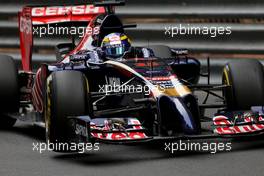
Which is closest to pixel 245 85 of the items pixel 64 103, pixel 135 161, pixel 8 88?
pixel 135 161

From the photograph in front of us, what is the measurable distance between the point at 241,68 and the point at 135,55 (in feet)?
3.88

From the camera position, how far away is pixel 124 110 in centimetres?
934

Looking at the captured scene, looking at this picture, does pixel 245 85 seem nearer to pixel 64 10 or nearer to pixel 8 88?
pixel 8 88

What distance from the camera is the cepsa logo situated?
11.7m

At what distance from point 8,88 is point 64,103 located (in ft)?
6.85

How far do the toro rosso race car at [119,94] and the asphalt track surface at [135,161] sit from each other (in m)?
0.19

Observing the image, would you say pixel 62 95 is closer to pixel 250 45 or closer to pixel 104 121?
pixel 104 121

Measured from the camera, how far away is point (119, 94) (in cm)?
934

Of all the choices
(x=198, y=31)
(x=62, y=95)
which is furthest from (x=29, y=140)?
(x=198, y=31)

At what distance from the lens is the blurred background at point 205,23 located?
1347cm

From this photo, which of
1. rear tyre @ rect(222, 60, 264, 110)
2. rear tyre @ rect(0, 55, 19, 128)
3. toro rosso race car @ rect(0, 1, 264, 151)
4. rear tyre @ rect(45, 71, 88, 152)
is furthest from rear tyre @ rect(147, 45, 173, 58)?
rear tyre @ rect(45, 71, 88, 152)

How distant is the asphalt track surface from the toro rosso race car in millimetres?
192

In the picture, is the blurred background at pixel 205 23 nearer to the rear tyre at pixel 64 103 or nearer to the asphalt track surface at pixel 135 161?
the asphalt track surface at pixel 135 161

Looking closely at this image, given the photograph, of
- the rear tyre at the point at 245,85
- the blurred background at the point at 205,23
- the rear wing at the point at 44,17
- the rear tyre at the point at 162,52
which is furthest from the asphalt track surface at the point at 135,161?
the blurred background at the point at 205,23
